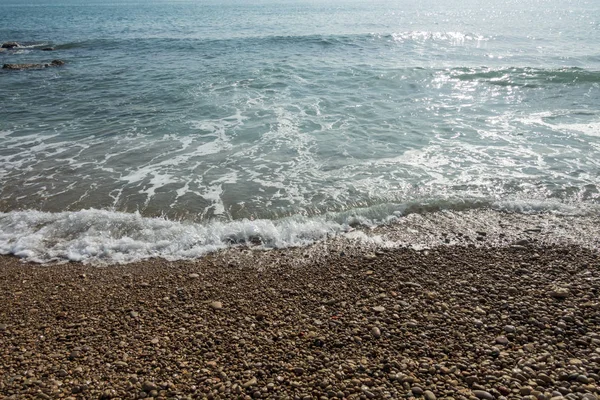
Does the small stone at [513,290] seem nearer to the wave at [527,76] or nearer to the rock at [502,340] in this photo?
the rock at [502,340]

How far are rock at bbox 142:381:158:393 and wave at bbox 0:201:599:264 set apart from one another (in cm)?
305

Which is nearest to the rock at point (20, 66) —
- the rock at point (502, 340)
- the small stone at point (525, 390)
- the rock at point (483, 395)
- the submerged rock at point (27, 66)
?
the submerged rock at point (27, 66)

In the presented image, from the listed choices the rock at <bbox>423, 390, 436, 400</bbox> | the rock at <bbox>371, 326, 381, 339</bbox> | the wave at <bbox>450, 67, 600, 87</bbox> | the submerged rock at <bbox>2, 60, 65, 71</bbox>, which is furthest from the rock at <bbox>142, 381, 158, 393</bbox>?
the submerged rock at <bbox>2, 60, 65, 71</bbox>

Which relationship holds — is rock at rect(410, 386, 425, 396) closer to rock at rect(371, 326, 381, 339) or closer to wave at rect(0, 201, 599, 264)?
rock at rect(371, 326, 381, 339)

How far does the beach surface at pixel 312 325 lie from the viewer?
13.9ft

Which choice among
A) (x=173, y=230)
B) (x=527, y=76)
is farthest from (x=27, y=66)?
(x=527, y=76)

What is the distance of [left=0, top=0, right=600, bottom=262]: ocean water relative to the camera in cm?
823

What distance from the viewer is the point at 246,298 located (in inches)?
230

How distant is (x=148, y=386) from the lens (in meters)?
4.26

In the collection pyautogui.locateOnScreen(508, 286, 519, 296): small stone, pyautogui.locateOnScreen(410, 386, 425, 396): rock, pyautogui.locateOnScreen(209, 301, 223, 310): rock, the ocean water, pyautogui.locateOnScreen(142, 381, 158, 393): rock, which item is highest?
the ocean water

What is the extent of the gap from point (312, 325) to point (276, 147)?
8073 mm

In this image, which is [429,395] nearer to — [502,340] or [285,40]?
[502,340]

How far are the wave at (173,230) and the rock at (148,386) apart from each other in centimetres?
305

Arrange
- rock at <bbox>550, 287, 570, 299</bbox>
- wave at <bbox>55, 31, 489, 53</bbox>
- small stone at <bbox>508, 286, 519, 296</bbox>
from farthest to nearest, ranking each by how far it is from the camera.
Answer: wave at <bbox>55, 31, 489, 53</bbox>
small stone at <bbox>508, 286, 519, 296</bbox>
rock at <bbox>550, 287, 570, 299</bbox>
